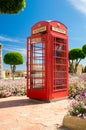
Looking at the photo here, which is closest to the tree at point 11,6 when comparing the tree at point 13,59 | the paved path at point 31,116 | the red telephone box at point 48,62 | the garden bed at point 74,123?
the red telephone box at point 48,62

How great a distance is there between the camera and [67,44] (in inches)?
380

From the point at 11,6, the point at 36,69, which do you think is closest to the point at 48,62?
the point at 36,69

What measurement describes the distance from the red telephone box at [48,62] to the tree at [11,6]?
2.14 metres

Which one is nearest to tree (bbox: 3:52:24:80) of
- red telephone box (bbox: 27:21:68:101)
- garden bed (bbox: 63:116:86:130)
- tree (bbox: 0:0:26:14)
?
tree (bbox: 0:0:26:14)

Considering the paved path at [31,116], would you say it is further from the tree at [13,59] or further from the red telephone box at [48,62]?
the tree at [13,59]

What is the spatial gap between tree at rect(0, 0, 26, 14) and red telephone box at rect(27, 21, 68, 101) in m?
2.14

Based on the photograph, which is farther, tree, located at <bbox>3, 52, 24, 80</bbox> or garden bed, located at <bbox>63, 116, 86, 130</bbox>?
tree, located at <bbox>3, 52, 24, 80</bbox>

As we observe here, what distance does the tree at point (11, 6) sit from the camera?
36.4ft

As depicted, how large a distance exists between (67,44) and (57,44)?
1.80 feet

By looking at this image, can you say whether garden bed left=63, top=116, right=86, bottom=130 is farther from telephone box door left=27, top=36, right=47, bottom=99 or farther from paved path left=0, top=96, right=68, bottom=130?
telephone box door left=27, top=36, right=47, bottom=99

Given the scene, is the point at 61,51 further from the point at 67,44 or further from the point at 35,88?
the point at 35,88

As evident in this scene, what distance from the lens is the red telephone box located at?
890 centimetres

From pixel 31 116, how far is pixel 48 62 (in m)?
2.78

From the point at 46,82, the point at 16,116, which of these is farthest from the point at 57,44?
the point at 16,116
